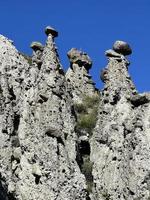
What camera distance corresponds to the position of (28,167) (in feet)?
143

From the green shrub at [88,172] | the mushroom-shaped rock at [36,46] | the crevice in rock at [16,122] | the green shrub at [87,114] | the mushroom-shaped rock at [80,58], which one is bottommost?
the green shrub at [88,172]

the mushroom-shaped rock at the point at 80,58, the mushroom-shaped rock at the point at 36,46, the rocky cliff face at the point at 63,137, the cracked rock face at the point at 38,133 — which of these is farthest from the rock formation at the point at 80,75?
the cracked rock face at the point at 38,133

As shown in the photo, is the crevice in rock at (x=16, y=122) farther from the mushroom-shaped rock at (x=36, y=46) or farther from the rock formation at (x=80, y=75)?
Result: the rock formation at (x=80, y=75)

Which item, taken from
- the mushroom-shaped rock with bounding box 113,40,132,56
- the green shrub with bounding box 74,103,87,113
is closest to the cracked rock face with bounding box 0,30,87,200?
the mushroom-shaped rock with bounding box 113,40,132,56

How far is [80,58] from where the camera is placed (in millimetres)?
62938

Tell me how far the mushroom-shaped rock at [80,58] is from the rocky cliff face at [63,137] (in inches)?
449

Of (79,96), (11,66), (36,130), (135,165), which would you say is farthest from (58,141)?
(79,96)

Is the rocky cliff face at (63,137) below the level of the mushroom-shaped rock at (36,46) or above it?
below

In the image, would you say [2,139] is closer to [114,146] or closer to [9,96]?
[9,96]

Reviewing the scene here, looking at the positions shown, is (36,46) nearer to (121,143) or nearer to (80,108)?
(80,108)

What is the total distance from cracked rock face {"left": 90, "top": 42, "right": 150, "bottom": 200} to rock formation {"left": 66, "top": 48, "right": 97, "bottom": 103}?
10931 millimetres

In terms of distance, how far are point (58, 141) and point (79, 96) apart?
16057 mm

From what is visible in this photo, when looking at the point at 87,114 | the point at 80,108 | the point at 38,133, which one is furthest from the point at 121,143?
the point at 80,108

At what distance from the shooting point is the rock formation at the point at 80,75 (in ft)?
199
